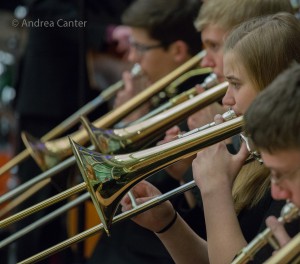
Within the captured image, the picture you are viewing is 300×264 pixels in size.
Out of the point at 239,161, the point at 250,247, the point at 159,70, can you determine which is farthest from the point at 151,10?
the point at 250,247

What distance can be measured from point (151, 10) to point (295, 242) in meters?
1.82

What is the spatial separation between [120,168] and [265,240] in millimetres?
516

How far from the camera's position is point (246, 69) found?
2.10 m

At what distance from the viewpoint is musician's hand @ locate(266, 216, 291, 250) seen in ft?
5.59

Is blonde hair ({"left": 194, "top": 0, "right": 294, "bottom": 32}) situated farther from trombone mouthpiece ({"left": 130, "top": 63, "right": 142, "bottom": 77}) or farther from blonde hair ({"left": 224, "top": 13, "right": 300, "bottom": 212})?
trombone mouthpiece ({"left": 130, "top": 63, "right": 142, "bottom": 77})

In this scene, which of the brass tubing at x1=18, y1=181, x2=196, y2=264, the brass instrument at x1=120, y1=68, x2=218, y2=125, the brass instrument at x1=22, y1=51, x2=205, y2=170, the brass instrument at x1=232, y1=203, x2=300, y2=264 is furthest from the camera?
the brass instrument at x1=22, y1=51, x2=205, y2=170

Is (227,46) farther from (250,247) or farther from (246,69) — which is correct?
(250,247)

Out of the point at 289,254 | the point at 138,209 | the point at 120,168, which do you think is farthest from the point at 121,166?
the point at 289,254

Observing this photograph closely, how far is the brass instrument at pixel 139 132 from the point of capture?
105 inches

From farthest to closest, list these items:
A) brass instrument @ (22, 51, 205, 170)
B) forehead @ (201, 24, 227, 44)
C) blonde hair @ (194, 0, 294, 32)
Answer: brass instrument @ (22, 51, 205, 170), forehead @ (201, 24, 227, 44), blonde hair @ (194, 0, 294, 32)

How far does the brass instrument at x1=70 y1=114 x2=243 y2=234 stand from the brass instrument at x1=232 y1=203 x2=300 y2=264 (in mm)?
351

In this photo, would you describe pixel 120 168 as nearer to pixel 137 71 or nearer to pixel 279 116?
pixel 279 116

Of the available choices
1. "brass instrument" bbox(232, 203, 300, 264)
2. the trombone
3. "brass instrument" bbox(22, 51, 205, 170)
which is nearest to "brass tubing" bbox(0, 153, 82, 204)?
"brass instrument" bbox(22, 51, 205, 170)

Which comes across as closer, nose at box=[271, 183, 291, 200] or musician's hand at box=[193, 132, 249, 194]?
nose at box=[271, 183, 291, 200]
